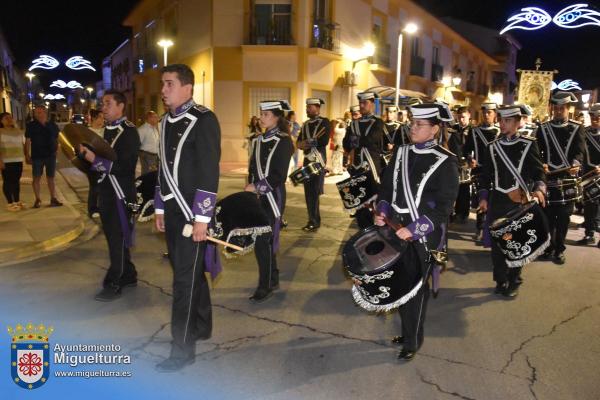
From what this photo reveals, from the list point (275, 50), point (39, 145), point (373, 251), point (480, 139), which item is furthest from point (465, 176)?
point (275, 50)

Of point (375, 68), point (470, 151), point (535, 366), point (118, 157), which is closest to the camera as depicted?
point (535, 366)

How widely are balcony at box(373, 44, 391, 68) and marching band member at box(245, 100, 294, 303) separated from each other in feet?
65.7

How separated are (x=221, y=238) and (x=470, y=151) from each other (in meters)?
5.26

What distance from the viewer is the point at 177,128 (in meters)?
3.58

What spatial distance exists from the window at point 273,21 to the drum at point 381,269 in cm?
1753

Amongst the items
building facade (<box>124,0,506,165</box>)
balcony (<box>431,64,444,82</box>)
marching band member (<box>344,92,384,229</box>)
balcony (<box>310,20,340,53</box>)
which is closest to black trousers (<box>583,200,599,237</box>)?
marching band member (<box>344,92,384,229</box>)

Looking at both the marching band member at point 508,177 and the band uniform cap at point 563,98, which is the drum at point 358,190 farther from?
the band uniform cap at point 563,98

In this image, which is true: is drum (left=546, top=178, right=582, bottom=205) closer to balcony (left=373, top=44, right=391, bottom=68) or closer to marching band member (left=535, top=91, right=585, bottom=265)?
marching band member (left=535, top=91, right=585, bottom=265)

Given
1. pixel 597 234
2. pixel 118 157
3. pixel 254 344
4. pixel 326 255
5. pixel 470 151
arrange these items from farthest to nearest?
1. pixel 597 234
2. pixel 470 151
3. pixel 326 255
4. pixel 118 157
5. pixel 254 344

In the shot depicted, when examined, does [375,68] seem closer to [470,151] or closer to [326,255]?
[470,151]

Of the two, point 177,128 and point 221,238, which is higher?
point 177,128

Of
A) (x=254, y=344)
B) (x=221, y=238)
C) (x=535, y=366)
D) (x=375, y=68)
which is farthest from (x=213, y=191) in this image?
(x=375, y=68)

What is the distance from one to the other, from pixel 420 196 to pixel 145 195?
118 inches

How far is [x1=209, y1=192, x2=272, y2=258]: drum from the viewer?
4.26 metres
